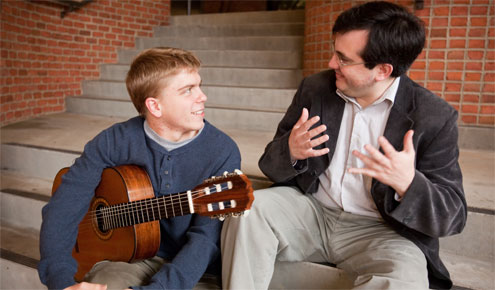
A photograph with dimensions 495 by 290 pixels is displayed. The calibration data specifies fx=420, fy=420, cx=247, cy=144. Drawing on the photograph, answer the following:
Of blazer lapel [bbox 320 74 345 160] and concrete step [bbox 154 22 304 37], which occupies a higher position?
concrete step [bbox 154 22 304 37]

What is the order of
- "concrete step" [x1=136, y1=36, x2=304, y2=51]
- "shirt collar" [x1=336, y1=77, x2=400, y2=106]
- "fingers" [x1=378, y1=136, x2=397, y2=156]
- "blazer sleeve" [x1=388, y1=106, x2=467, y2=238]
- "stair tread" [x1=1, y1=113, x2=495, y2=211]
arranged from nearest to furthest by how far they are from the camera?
"fingers" [x1=378, y1=136, x2=397, y2=156] → "blazer sleeve" [x1=388, y1=106, x2=467, y2=238] → "shirt collar" [x1=336, y1=77, x2=400, y2=106] → "stair tread" [x1=1, y1=113, x2=495, y2=211] → "concrete step" [x1=136, y1=36, x2=304, y2=51]

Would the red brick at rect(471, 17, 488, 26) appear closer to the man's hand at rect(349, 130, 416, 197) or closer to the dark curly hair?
the dark curly hair

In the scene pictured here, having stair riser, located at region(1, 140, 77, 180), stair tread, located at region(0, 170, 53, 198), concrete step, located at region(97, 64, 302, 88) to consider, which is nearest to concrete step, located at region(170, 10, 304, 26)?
concrete step, located at region(97, 64, 302, 88)

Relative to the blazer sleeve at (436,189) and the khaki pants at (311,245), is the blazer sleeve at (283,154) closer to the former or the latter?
the khaki pants at (311,245)

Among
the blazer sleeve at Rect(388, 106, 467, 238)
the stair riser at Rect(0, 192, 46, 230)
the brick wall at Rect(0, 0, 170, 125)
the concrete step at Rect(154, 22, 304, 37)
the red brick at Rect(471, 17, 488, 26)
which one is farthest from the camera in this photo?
the concrete step at Rect(154, 22, 304, 37)

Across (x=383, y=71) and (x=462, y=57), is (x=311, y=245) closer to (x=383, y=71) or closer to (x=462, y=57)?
(x=383, y=71)

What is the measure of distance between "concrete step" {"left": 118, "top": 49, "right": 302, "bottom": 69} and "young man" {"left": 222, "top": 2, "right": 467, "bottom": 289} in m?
2.37

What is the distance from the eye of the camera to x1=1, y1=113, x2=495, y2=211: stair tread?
2019 mm

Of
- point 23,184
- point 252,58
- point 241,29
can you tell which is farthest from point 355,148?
point 241,29

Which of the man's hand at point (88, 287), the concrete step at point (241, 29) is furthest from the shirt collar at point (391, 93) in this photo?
the concrete step at point (241, 29)

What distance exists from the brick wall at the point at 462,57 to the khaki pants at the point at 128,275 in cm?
219

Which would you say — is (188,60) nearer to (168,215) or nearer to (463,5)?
(168,215)

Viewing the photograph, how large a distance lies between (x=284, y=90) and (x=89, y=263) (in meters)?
2.30

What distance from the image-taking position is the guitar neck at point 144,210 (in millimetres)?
1303
